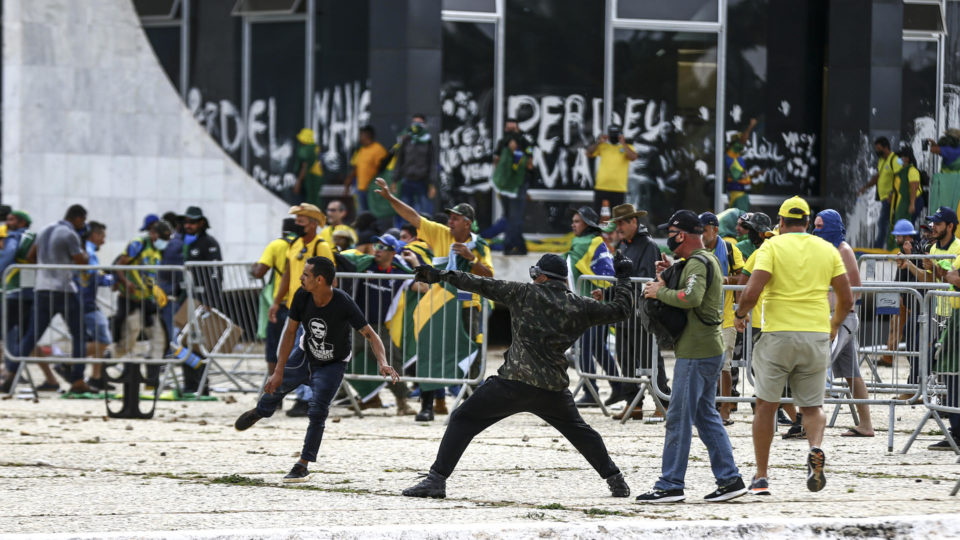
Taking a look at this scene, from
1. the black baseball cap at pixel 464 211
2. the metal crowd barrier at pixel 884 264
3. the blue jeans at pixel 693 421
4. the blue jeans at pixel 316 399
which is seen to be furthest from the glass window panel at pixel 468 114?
the blue jeans at pixel 693 421

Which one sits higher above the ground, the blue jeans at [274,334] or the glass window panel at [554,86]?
the glass window panel at [554,86]

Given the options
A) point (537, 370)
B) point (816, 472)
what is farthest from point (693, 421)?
point (537, 370)

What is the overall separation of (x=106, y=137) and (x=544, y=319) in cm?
1470

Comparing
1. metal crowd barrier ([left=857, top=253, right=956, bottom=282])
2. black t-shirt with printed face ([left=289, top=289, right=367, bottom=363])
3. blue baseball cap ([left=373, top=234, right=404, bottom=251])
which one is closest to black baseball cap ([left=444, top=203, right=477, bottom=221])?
blue baseball cap ([left=373, top=234, right=404, bottom=251])

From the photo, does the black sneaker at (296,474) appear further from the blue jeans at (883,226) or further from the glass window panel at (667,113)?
the blue jeans at (883,226)

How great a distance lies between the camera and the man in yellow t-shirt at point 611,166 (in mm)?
19359

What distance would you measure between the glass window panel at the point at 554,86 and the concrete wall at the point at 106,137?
3.85 metres

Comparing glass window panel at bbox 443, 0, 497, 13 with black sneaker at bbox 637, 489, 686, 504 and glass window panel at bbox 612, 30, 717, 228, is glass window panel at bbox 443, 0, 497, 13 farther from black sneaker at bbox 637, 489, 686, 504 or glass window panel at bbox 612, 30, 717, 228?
black sneaker at bbox 637, 489, 686, 504

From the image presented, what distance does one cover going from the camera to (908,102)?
21047mm

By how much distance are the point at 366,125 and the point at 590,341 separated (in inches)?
316

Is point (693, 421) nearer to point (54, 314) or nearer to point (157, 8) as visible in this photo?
point (54, 314)

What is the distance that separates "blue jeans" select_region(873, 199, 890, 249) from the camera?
20.2 m

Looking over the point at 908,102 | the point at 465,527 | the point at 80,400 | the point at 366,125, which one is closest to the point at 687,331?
the point at 465,527

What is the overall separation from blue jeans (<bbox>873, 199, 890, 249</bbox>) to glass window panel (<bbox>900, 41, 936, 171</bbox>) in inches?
43.4
